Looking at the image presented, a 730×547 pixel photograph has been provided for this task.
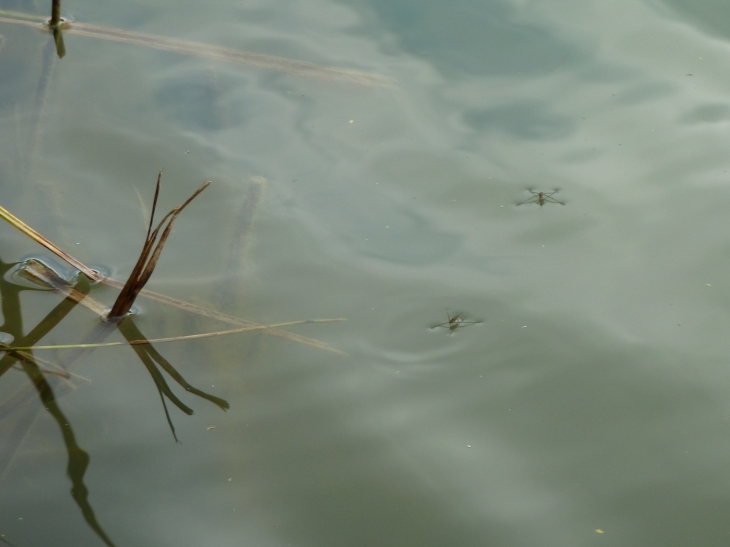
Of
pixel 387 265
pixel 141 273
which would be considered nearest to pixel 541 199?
pixel 387 265

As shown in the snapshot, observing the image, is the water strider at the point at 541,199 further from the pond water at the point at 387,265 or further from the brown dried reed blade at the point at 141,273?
the brown dried reed blade at the point at 141,273

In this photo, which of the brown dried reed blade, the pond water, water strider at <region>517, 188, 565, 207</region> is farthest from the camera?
water strider at <region>517, 188, 565, 207</region>

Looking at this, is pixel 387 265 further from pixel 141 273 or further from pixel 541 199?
pixel 141 273

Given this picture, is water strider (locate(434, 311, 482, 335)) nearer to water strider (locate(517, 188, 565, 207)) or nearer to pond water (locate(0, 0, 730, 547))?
pond water (locate(0, 0, 730, 547))

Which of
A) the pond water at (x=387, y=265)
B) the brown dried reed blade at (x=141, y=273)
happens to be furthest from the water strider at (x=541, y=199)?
the brown dried reed blade at (x=141, y=273)

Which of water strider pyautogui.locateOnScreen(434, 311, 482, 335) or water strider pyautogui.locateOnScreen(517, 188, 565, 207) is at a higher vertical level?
water strider pyautogui.locateOnScreen(517, 188, 565, 207)

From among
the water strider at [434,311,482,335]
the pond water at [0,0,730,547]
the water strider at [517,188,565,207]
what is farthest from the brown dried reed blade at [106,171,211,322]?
the water strider at [517,188,565,207]

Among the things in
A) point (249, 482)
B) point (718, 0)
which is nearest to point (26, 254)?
point (249, 482)

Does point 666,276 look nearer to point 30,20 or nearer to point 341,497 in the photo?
point 341,497

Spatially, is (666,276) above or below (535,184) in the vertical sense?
below
